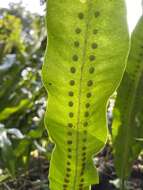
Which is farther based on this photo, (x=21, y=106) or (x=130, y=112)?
(x=21, y=106)

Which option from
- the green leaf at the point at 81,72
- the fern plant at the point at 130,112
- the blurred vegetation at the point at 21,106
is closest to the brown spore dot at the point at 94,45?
the green leaf at the point at 81,72

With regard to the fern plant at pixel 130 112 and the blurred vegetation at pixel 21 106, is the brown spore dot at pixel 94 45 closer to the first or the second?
the fern plant at pixel 130 112

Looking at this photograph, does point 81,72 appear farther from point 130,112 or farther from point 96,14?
point 130,112

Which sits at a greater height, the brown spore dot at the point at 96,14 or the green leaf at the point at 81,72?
the brown spore dot at the point at 96,14

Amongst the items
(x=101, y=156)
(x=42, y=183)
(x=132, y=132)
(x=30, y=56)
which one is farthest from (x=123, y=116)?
(x=30, y=56)

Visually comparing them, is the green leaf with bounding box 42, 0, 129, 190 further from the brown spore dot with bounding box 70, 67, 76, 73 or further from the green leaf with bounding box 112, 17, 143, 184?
the green leaf with bounding box 112, 17, 143, 184

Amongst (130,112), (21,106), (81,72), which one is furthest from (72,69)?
(21,106)

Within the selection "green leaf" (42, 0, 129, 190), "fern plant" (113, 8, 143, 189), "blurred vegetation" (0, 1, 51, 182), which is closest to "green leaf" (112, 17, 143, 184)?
"fern plant" (113, 8, 143, 189)
